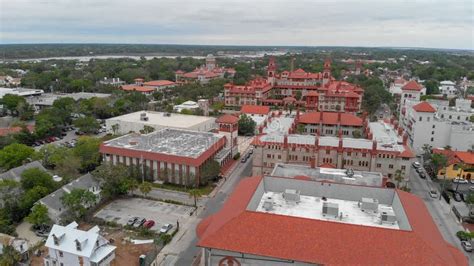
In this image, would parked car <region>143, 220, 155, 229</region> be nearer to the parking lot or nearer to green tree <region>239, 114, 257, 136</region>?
the parking lot

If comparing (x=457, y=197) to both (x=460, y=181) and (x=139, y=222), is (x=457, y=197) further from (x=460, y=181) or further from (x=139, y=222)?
(x=139, y=222)

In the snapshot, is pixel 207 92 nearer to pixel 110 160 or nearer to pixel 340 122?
pixel 340 122

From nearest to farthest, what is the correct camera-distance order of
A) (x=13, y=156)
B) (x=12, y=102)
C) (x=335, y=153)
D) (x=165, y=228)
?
(x=165, y=228)
(x=13, y=156)
(x=335, y=153)
(x=12, y=102)

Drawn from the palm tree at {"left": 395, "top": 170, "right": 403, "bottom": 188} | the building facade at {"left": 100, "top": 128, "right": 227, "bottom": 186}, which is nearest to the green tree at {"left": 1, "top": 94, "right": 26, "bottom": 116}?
the building facade at {"left": 100, "top": 128, "right": 227, "bottom": 186}

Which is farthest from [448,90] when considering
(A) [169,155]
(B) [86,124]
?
(B) [86,124]

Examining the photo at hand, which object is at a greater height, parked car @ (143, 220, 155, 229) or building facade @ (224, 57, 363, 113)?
building facade @ (224, 57, 363, 113)
